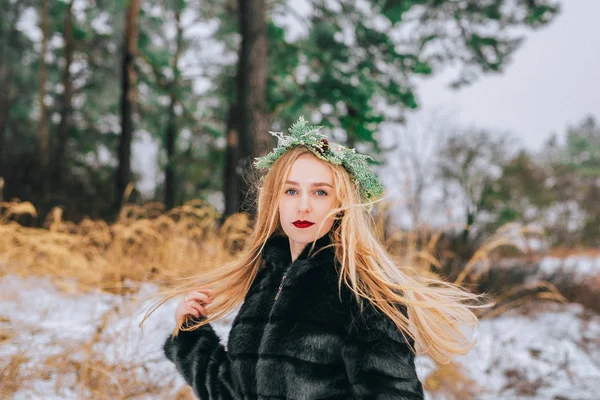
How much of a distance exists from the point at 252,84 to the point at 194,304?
439cm

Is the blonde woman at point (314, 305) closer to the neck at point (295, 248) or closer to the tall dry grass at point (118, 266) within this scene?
the neck at point (295, 248)

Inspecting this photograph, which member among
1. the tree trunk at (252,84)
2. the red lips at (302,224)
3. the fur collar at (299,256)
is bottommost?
the fur collar at (299,256)

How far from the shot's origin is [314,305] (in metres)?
1.36

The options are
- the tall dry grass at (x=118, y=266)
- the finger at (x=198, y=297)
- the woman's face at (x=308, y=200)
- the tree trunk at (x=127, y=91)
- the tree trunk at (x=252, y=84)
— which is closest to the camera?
the woman's face at (x=308, y=200)

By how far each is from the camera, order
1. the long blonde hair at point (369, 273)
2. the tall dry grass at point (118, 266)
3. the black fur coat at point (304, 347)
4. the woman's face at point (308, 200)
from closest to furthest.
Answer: the black fur coat at point (304, 347) → the long blonde hair at point (369, 273) → the woman's face at point (308, 200) → the tall dry grass at point (118, 266)

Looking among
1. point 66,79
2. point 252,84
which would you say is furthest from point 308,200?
point 66,79

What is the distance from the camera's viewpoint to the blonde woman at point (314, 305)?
4.14 feet

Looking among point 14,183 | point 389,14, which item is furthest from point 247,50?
point 14,183

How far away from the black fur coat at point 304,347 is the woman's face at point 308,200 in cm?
7

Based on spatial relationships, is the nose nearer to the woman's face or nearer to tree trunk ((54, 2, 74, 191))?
the woman's face

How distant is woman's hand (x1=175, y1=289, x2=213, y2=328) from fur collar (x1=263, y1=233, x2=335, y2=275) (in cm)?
25

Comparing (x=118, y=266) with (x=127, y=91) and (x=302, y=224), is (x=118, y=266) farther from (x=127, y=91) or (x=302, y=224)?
(x=127, y=91)

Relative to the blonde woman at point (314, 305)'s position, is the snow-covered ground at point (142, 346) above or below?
below

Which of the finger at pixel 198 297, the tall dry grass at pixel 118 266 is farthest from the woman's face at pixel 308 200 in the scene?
the tall dry grass at pixel 118 266
